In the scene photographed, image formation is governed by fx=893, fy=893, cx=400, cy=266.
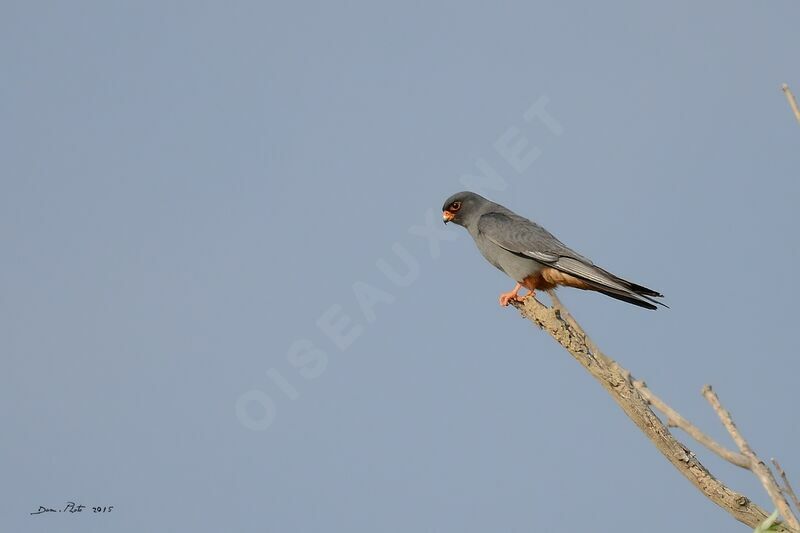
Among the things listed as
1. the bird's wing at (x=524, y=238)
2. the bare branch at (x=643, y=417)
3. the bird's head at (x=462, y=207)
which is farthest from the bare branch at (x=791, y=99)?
the bird's head at (x=462, y=207)

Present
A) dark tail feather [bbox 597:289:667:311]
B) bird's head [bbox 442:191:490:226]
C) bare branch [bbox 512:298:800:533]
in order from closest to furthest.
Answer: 1. bare branch [bbox 512:298:800:533]
2. dark tail feather [bbox 597:289:667:311]
3. bird's head [bbox 442:191:490:226]

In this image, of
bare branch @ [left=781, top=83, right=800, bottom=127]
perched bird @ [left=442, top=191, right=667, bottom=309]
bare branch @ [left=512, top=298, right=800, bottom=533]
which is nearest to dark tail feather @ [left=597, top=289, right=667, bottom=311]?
perched bird @ [left=442, top=191, right=667, bottom=309]

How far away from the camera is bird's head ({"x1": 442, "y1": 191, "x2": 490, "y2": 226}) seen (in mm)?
12758

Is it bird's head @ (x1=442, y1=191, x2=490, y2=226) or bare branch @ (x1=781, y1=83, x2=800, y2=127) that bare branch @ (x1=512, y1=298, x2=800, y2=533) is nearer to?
bare branch @ (x1=781, y1=83, x2=800, y2=127)

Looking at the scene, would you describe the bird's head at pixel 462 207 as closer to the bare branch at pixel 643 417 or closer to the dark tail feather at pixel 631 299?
the dark tail feather at pixel 631 299

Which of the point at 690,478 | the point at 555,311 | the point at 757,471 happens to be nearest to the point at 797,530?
the point at 757,471

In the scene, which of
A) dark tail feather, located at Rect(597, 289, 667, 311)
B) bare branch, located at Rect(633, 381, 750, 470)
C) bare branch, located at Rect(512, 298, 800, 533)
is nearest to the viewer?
bare branch, located at Rect(633, 381, 750, 470)

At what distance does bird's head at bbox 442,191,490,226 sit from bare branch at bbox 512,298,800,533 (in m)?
4.57

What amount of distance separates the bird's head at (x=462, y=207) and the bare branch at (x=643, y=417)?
457 cm

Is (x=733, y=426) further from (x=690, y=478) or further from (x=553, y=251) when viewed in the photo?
(x=553, y=251)

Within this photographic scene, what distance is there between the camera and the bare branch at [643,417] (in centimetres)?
530

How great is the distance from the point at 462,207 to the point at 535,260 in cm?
215

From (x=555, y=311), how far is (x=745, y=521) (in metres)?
3.03

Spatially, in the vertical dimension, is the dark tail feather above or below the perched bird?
below
